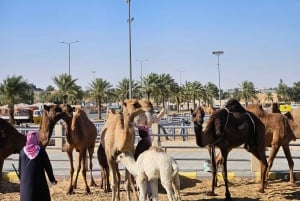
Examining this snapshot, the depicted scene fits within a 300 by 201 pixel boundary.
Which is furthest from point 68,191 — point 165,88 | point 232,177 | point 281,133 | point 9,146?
point 165,88

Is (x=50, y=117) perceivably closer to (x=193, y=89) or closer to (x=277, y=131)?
(x=277, y=131)

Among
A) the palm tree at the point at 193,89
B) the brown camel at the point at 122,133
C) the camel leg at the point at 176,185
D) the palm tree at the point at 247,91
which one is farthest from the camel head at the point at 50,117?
the palm tree at the point at 247,91

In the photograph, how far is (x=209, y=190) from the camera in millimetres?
10453

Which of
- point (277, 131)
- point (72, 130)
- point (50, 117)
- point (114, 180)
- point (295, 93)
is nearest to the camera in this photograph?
point (114, 180)

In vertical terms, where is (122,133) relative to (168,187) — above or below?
above

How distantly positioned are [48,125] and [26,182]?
2.93 meters

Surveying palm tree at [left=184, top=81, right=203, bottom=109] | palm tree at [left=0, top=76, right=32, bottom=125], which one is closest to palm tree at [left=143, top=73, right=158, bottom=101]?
palm tree at [left=184, top=81, right=203, bottom=109]

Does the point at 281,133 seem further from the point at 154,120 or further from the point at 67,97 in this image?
the point at 67,97

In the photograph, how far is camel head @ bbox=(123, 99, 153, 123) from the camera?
8.03 m

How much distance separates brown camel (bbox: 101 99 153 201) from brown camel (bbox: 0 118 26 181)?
1.65 m

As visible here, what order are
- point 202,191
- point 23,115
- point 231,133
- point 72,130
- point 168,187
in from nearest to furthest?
point 168,187, point 231,133, point 202,191, point 72,130, point 23,115

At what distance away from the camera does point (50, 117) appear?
976 cm

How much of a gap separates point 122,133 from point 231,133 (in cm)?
246

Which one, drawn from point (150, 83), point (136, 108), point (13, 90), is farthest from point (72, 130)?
point (150, 83)
